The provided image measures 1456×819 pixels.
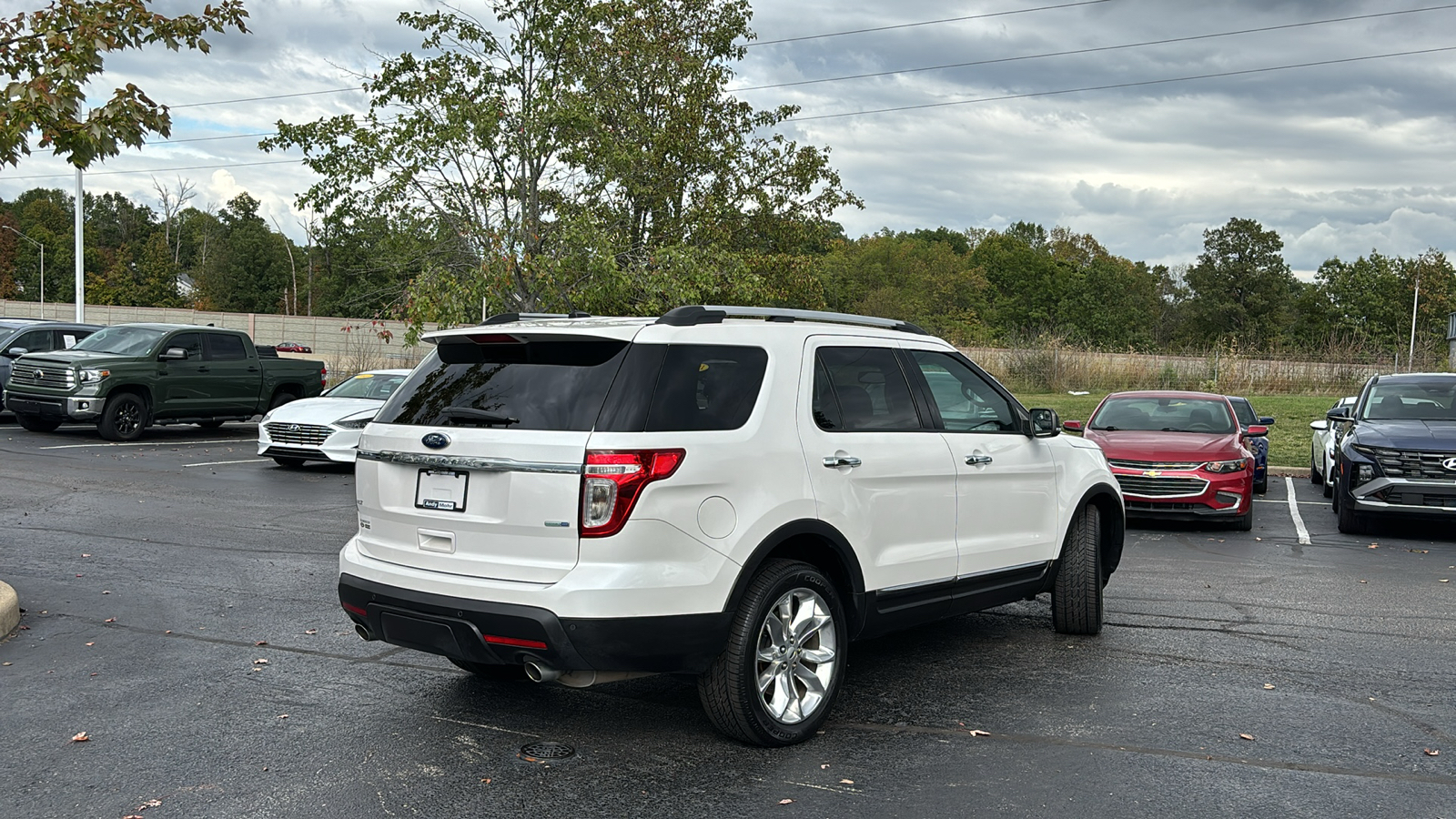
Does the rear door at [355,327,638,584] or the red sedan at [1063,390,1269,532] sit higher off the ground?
the rear door at [355,327,638,584]

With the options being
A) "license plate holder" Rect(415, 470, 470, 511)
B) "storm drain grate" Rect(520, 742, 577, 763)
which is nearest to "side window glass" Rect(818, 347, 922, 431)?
"license plate holder" Rect(415, 470, 470, 511)

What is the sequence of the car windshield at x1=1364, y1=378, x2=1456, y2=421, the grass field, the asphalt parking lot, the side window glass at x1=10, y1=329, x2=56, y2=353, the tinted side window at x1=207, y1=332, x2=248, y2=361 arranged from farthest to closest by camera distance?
the side window glass at x1=10, y1=329, x2=56, y2=353, the grass field, the tinted side window at x1=207, y1=332, x2=248, y2=361, the car windshield at x1=1364, y1=378, x2=1456, y2=421, the asphalt parking lot

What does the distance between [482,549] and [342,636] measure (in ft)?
8.72

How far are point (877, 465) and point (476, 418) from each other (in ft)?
6.19

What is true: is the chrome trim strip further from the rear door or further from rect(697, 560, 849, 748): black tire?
rect(697, 560, 849, 748): black tire

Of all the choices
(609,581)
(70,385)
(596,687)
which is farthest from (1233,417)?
(70,385)

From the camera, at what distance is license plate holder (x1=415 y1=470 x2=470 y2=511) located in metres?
4.87

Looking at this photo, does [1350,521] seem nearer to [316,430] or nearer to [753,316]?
[753,316]

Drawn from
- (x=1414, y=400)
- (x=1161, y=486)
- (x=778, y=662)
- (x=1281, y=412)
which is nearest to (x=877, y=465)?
(x=778, y=662)

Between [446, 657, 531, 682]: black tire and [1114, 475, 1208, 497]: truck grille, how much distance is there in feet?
26.8

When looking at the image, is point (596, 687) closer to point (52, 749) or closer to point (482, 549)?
point (482, 549)

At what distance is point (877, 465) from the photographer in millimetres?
5594

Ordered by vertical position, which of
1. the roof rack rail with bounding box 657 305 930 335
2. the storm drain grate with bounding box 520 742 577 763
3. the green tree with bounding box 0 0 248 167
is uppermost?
the green tree with bounding box 0 0 248 167

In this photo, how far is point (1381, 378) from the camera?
14461mm
